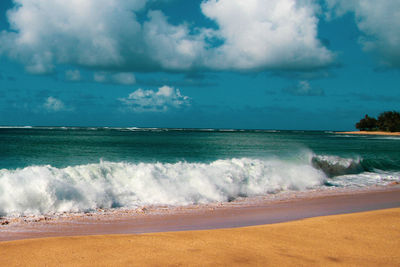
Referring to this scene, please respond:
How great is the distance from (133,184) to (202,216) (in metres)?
4.23

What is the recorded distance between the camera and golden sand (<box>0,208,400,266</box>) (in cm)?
471

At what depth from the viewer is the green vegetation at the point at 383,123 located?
12581cm

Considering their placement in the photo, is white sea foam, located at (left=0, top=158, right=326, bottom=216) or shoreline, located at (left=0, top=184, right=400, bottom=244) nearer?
shoreline, located at (left=0, top=184, right=400, bottom=244)

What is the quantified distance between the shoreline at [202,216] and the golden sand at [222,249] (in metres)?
1.50

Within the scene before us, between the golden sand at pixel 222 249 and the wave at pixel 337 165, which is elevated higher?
the golden sand at pixel 222 249

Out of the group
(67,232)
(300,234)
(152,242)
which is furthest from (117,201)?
(300,234)

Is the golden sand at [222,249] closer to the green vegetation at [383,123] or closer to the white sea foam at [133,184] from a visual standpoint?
the white sea foam at [133,184]

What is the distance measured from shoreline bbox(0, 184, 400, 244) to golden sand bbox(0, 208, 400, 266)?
1.50m

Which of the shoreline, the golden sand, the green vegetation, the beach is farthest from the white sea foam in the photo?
the green vegetation

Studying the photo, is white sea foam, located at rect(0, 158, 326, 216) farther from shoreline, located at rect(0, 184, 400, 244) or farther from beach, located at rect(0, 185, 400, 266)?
beach, located at rect(0, 185, 400, 266)

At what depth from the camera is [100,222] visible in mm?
8180

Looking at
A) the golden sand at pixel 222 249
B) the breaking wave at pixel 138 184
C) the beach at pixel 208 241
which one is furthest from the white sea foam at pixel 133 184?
the golden sand at pixel 222 249

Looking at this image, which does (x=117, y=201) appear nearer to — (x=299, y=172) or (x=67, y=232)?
(x=67, y=232)

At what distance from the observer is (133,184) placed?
12.4 meters
